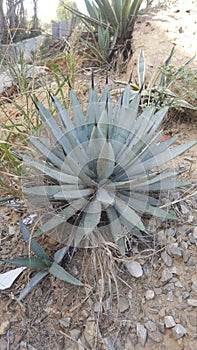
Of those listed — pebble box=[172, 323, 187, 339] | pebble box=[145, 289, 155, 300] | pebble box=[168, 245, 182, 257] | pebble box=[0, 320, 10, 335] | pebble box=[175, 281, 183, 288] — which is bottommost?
pebble box=[0, 320, 10, 335]

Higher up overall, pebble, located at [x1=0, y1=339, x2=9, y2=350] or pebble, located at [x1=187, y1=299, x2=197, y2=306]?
pebble, located at [x1=187, y1=299, x2=197, y2=306]

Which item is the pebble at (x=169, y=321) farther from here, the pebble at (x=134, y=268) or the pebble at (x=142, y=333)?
the pebble at (x=134, y=268)

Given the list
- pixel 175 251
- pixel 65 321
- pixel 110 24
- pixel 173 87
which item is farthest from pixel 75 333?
pixel 110 24

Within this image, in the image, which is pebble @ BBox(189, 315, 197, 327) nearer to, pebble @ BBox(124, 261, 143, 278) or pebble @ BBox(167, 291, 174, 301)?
pebble @ BBox(167, 291, 174, 301)

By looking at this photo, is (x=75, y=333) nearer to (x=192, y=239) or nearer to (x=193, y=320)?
(x=193, y=320)

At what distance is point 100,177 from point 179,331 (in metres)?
0.69

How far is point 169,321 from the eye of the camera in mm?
1418

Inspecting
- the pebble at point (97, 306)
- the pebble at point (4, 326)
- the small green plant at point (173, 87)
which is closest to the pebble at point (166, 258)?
the pebble at point (97, 306)

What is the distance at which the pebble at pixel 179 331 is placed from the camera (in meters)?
1.38

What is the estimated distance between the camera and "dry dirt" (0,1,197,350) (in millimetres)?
1407

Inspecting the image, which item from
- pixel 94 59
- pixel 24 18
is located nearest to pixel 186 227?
pixel 94 59

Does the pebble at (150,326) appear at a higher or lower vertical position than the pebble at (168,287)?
lower

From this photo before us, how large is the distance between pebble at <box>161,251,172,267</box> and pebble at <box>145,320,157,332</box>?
26 cm

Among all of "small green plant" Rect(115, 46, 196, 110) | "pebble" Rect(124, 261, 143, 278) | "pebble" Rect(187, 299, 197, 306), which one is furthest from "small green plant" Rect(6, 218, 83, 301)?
"small green plant" Rect(115, 46, 196, 110)
